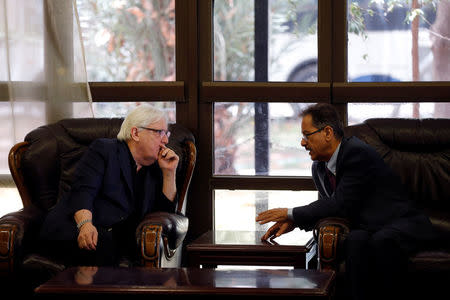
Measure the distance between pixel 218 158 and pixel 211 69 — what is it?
527 millimetres

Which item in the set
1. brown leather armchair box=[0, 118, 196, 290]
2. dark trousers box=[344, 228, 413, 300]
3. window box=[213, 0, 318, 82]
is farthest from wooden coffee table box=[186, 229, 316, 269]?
window box=[213, 0, 318, 82]

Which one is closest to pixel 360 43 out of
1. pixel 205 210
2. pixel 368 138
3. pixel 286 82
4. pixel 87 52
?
pixel 286 82

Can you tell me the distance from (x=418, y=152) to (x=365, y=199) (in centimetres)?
56

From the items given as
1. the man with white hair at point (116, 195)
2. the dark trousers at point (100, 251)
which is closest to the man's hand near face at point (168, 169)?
the man with white hair at point (116, 195)

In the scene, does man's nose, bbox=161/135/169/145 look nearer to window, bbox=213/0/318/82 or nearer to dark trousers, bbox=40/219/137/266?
dark trousers, bbox=40/219/137/266

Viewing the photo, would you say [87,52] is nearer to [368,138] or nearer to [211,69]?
[211,69]

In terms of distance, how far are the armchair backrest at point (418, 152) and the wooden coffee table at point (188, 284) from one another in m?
1.15

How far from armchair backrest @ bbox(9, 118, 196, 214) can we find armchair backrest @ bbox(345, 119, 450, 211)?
2.86ft

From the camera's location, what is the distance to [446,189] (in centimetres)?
346

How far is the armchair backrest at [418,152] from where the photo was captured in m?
3.47

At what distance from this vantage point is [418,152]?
11.6 ft

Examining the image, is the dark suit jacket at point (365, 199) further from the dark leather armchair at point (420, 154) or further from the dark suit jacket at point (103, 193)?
the dark suit jacket at point (103, 193)

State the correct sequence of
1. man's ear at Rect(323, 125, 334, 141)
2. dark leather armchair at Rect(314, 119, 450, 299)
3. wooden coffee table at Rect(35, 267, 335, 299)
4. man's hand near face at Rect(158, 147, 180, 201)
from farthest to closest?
dark leather armchair at Rect(314, 119, 450, 299)
man's hand near face at Rect(158, 147, 180, 201)
man's ear at Rect(323, 125, 334, 141)
wooden coffee table at Rect(35, 267, 335, 299)

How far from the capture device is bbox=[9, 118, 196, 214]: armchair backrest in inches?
139
